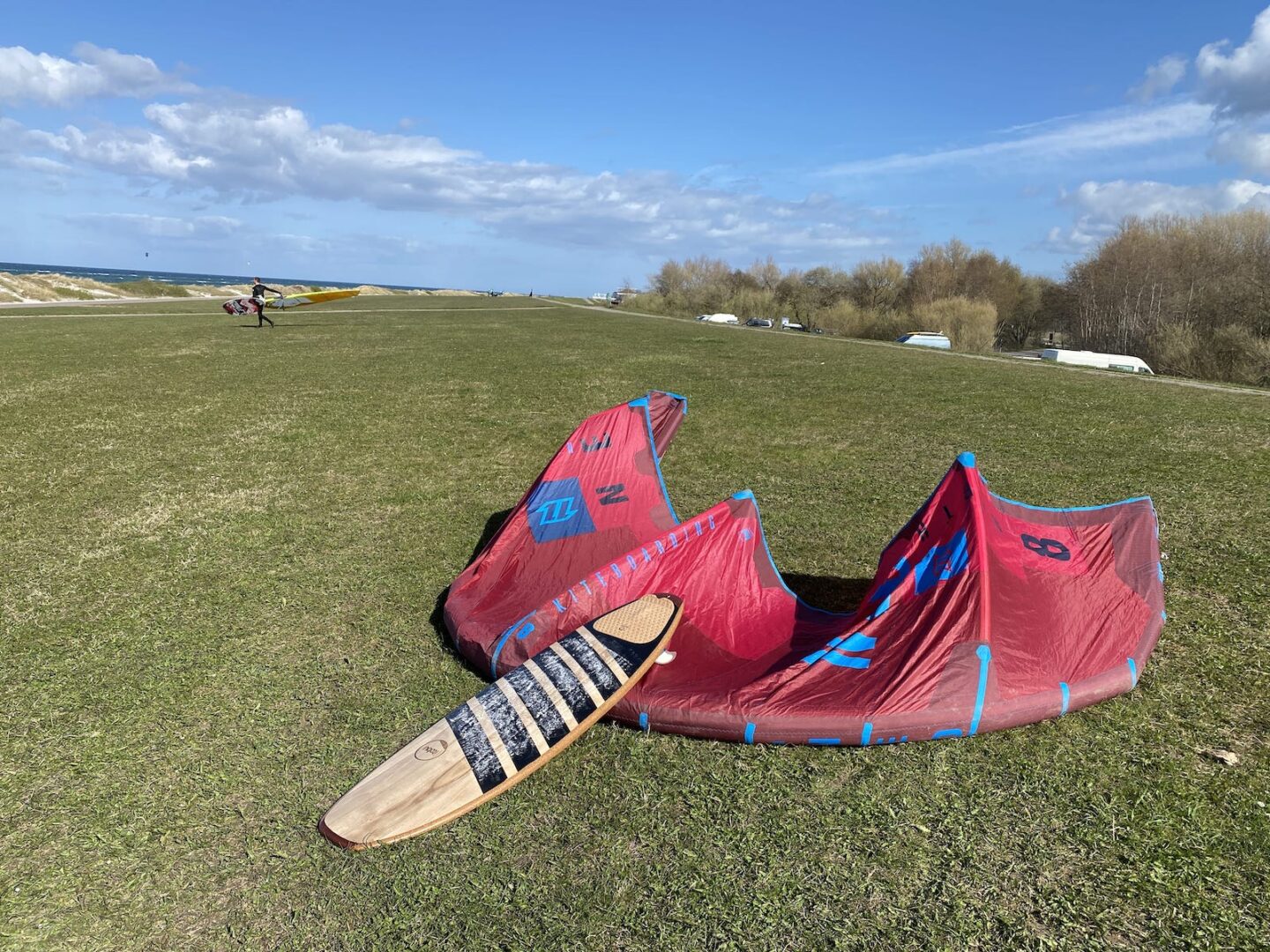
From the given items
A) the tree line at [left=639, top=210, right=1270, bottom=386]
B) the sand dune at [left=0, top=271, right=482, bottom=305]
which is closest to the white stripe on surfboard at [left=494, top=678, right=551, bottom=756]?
the tree line at [left=639, top=210, right=1270, bottom=386]

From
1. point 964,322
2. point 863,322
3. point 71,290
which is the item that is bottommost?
point 71,290

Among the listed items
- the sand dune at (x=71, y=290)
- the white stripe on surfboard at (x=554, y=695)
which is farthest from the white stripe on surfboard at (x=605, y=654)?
the sand dune at (x=71, y=290)

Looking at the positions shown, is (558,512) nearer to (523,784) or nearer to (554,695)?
(554,695)

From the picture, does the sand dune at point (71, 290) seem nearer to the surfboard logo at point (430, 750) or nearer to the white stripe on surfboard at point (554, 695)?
the white stripe on surfboard at point (554, 695)

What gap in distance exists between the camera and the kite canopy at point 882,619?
411cm

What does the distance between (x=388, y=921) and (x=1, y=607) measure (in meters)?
5.19

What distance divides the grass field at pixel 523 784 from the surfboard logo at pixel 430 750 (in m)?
0.40

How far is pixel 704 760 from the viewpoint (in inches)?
160

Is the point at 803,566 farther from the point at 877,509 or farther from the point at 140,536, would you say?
the point at 140,536

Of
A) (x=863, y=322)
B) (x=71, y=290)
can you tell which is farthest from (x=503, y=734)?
(x=71, y=290)

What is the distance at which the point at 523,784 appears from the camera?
397 cm

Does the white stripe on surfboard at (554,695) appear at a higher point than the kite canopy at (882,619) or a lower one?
lower

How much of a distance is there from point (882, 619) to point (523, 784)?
7.75 ft

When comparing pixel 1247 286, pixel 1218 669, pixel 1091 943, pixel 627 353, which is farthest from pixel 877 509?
pixel 1247 286
